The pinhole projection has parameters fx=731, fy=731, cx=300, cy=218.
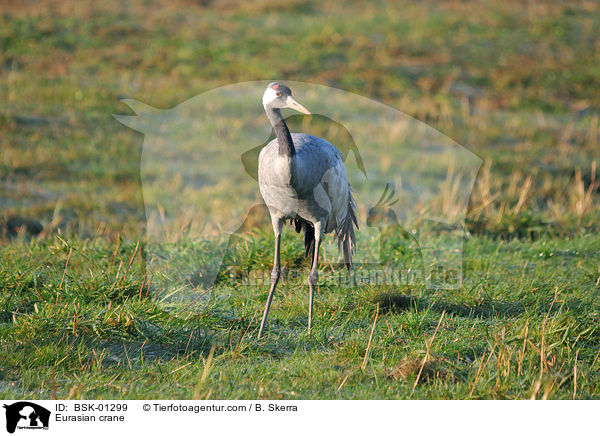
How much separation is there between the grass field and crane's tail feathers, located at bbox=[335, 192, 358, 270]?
7.8 inches

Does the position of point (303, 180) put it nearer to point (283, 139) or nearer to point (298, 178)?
point (298, 178)

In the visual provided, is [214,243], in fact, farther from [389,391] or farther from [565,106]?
[565,106]

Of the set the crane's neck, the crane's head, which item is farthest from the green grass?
the crane's head

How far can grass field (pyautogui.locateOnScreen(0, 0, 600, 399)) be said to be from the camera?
14.1ft

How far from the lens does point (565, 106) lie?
535 inches

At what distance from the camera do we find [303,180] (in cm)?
474

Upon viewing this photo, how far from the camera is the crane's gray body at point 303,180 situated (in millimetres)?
4707
